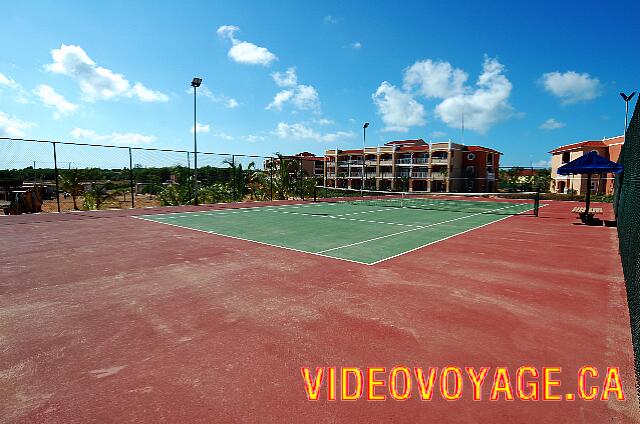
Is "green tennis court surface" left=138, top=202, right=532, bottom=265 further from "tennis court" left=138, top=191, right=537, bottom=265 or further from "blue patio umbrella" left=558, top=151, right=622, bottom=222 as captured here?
"blue patio umbrella" left=558, top=151, right=622, bottom=222

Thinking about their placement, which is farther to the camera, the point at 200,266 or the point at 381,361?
the point at 200,266

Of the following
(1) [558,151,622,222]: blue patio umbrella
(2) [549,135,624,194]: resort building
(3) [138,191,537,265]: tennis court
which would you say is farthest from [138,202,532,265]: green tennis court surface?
(2) [549,135,624,194]: resort building

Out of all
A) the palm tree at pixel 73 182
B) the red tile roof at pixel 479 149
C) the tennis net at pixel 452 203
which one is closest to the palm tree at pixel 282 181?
the tennis net at pixel 452 203

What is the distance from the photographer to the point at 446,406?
10.6ft

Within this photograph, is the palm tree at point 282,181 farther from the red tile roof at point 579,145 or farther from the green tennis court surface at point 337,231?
the red tile roof at point 579,145

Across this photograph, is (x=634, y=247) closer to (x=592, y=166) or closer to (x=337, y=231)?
(x=337, y=231)

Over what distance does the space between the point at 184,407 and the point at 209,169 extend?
90.0 ft

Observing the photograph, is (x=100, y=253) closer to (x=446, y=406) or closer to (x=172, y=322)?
(x=172, y=322)

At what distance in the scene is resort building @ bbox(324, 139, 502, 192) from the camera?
68.9 metres

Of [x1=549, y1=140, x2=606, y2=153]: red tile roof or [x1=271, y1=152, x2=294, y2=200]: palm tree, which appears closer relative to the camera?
[x1=271, y1=152, x2=294, y2=200]: palm tree

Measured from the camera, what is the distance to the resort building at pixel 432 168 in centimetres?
6888

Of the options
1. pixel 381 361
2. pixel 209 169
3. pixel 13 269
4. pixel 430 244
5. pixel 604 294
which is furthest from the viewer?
pixel 209 169

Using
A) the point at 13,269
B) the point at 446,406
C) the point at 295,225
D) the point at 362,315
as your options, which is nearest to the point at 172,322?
the point at 362,315

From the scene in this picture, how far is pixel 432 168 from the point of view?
2788 inches
